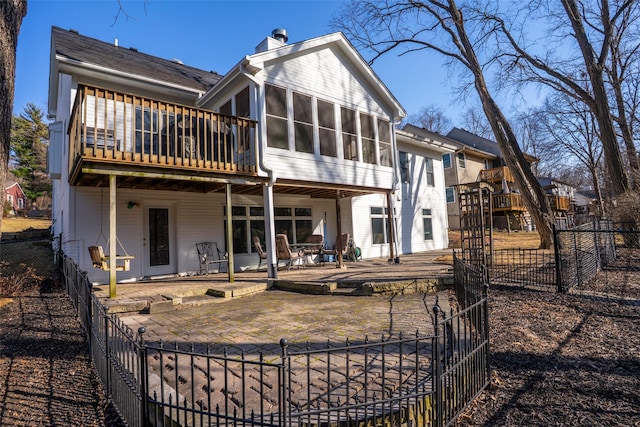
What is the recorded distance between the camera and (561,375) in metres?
3.54

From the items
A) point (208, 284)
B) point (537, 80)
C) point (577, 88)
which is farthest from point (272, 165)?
point (537, 80)

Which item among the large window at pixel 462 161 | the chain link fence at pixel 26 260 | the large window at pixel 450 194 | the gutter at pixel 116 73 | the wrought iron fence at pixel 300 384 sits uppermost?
the large window at pixel 462 161

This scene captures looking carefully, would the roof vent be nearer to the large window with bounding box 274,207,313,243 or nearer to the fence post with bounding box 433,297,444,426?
the large window with bounding box 274,207,313,243

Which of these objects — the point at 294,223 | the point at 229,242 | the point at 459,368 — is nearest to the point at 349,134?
the point at 294,223

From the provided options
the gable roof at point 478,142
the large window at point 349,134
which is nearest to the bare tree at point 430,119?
the gable roof at point 478,142

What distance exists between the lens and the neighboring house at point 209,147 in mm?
7883

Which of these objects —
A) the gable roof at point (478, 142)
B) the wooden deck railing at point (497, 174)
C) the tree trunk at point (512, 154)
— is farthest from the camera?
the gable roof at point (478, 142)

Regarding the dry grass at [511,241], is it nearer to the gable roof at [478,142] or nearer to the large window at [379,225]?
the large window at [379,225]

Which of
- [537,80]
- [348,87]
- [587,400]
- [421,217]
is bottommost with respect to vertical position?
[587,400]

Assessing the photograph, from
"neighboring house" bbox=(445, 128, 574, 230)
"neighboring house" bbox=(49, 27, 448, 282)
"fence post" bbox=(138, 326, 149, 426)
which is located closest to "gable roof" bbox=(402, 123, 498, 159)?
"neighboring house" bbox=(445, 128, 574, 230)

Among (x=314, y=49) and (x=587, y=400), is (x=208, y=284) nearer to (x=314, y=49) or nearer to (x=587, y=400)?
(x=587, y=400)

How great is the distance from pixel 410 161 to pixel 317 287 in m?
10.8

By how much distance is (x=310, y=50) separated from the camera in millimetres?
10672

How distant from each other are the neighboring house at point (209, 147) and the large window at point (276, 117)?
0.10ft
